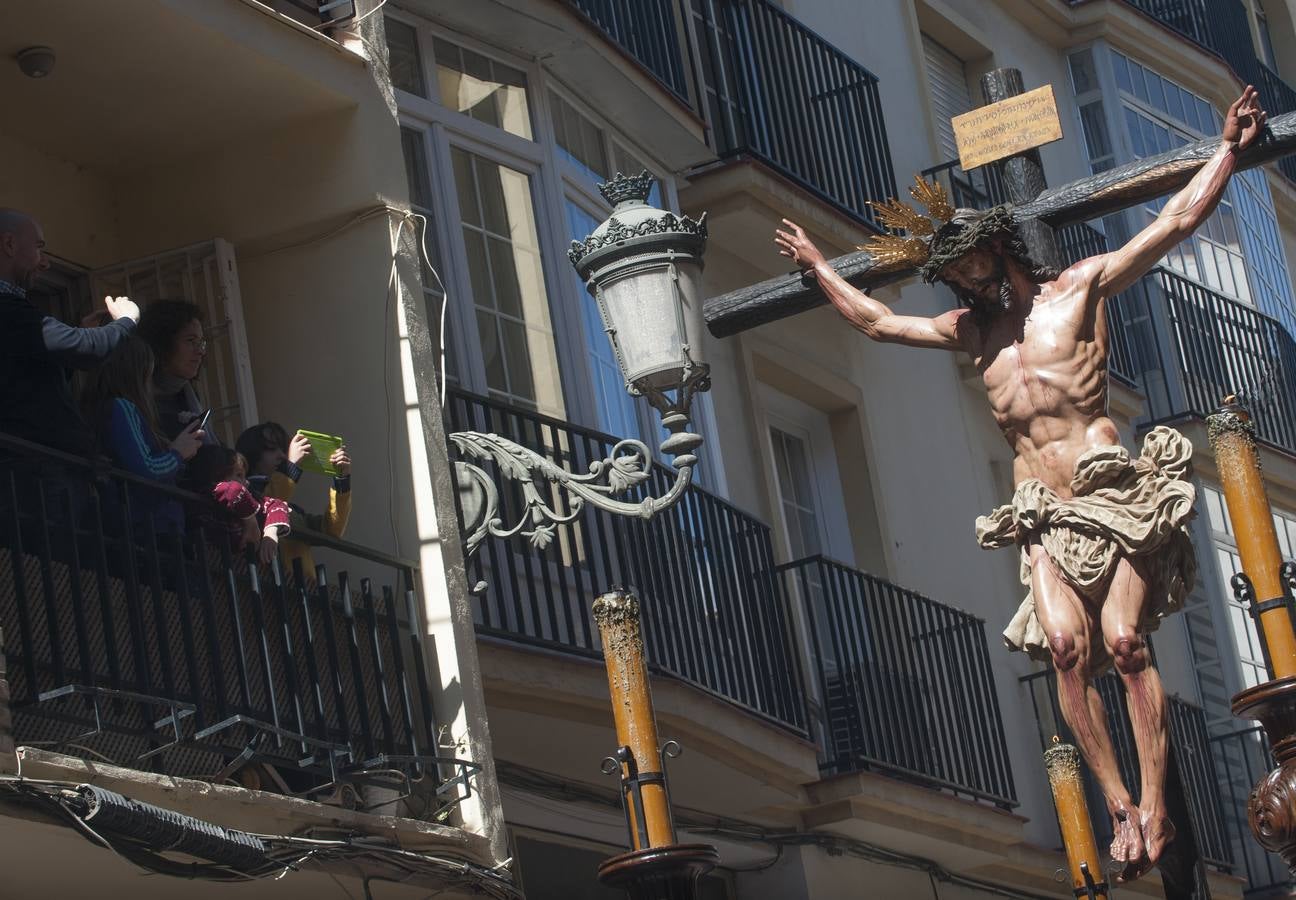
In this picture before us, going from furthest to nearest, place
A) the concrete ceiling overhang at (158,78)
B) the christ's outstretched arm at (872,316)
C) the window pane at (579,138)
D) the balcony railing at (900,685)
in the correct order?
the balcony railing at (900,685) < the window pane at (579,138) < the concrete ceiling overhang at (158,78) < the christ's outstretched arm at (872,316)

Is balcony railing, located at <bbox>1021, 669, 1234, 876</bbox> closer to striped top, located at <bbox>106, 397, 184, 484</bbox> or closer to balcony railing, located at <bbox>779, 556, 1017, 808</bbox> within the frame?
balcony railing, located at <bbox>779, 556, 1017, 808</bbox>

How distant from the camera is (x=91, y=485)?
858 cm

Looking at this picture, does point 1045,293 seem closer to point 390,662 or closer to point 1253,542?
point 1253,542

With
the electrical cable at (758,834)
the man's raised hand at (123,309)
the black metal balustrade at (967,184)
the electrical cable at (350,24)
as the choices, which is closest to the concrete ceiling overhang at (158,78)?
the electrical cable at (350,24)

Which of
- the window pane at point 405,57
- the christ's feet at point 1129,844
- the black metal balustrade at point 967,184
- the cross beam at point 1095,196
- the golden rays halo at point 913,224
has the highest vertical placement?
the black metal balustrade at point 967,184

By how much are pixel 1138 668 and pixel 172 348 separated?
369cm

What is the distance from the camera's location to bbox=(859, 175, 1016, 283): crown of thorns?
27.4ft

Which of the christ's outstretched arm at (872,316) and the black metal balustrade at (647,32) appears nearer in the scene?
the christ's outstretched arm at (872,316)

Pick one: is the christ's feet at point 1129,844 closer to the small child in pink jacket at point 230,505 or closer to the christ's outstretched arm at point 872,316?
the christ's outstretched arm at point 872,316

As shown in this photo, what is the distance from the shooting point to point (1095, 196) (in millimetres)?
9641

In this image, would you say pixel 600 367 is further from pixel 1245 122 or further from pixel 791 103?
pixel 1245 122

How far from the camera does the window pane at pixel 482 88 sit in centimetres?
1363

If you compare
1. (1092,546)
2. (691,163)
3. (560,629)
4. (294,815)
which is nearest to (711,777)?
(560,629)

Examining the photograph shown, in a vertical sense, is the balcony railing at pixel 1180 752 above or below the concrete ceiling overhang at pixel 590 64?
below
